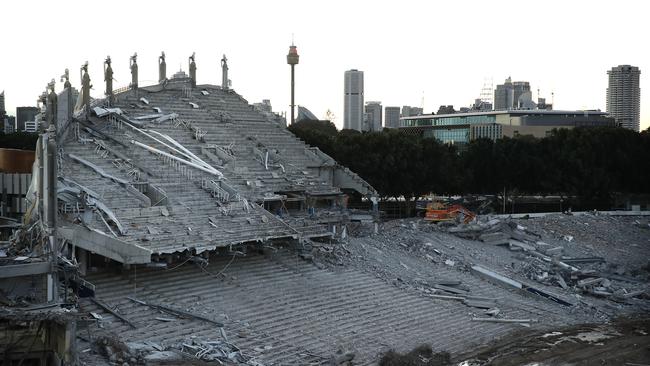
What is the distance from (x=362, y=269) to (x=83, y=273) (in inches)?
455

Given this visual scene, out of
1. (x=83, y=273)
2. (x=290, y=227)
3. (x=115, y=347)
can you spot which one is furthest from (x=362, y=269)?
(x=115, y=347)

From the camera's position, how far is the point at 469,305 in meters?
31.5

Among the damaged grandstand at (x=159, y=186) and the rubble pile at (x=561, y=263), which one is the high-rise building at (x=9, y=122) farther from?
the rubble pile at (x=561, y=263)

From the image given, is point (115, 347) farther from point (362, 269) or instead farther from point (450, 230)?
point (450, 230)

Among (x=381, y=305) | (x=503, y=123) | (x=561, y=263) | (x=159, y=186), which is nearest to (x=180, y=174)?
(x=159, y=186)

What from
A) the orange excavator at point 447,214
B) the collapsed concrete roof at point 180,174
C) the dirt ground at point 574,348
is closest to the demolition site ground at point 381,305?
the dirt ground at point 574,348

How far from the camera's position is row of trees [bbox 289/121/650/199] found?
50.4 m

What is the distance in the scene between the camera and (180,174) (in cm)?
3400

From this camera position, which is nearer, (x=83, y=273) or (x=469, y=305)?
(x=83, y=273)

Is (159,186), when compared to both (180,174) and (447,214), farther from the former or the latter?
(447,214)

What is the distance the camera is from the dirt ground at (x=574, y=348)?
25641 mm

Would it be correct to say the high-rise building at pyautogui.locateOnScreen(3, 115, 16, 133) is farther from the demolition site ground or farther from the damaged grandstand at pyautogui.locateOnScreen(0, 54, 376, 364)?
the demolition site ground

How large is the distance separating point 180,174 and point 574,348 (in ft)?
54.1

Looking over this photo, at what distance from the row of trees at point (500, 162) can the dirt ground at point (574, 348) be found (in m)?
A: 21.3
